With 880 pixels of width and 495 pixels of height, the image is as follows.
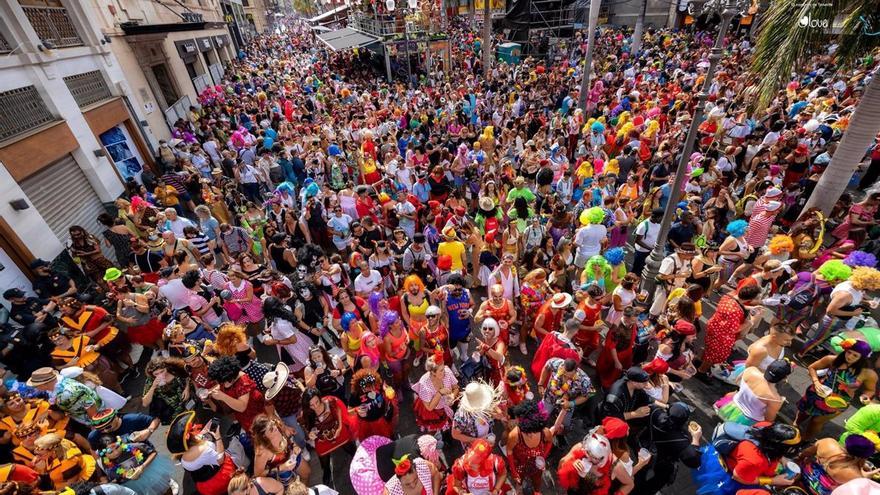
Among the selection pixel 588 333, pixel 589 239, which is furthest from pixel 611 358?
pixel 589 239

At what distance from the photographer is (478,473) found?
306 cm

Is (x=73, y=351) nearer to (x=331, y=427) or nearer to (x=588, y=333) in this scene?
(x=331, y=427)

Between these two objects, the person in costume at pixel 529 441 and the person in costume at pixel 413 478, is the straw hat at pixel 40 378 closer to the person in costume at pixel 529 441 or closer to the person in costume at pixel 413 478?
the person in costume at pixel 413 478

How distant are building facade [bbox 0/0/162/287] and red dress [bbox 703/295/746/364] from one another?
11.2 metres

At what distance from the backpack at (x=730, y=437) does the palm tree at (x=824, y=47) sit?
17.7ft

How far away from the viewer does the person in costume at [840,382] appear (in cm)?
368

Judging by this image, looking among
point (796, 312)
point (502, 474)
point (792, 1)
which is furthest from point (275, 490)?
point (792, 1)

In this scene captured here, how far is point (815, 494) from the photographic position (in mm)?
2941

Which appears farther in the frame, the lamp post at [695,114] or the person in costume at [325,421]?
the lamp post at [695,114]

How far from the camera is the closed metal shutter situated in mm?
8125

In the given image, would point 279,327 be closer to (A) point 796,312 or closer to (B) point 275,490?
(B) point 275,490

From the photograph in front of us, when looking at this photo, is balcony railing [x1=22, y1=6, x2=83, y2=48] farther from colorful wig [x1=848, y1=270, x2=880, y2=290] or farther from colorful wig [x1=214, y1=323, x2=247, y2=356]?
colorful wig [x1=848, y1=270, x2=880, y2=290]

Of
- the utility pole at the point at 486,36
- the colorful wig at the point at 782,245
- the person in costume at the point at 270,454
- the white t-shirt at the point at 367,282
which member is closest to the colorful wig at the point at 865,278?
the colorful wig at the point at 782,245

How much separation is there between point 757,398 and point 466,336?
121 inches
